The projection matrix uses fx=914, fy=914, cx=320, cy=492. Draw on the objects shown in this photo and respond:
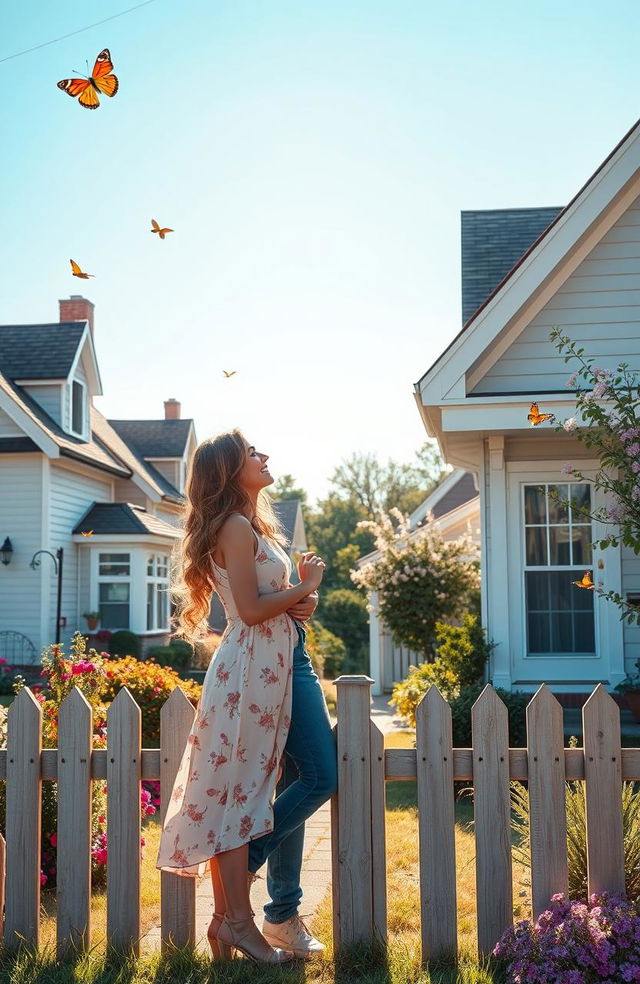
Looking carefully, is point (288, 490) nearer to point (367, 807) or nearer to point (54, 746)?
point (54, 746)

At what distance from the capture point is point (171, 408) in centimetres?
3000

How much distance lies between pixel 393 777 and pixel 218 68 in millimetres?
4964

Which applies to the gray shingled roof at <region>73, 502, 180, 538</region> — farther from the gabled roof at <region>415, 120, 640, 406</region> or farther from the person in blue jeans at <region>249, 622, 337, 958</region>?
the person in blue jeans at <region>249, 622, 337, 958</region>

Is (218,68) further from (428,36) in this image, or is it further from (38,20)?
(38,20)

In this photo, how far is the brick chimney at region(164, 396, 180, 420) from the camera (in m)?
29.8

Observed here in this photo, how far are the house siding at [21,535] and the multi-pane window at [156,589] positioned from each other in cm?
319

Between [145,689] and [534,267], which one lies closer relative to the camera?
[534,267]

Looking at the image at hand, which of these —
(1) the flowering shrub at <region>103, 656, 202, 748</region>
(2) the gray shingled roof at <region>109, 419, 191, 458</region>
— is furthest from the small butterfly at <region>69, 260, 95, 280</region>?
(2) the gray shingled roof at <region>109, 419, 191, 458</region>

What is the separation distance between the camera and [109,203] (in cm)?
632

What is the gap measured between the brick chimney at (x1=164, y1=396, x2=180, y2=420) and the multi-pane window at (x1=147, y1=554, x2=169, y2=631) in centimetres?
865

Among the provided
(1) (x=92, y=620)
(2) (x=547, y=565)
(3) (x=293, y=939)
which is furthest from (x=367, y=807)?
(1) (x=92, y=620)

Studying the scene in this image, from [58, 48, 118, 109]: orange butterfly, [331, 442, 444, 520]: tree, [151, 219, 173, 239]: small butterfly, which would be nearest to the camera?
[58, 48, 118, 109]: orange butterfly

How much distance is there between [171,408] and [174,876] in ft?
89.6

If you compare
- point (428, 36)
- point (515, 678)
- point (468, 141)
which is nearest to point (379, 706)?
point (515, 678)
